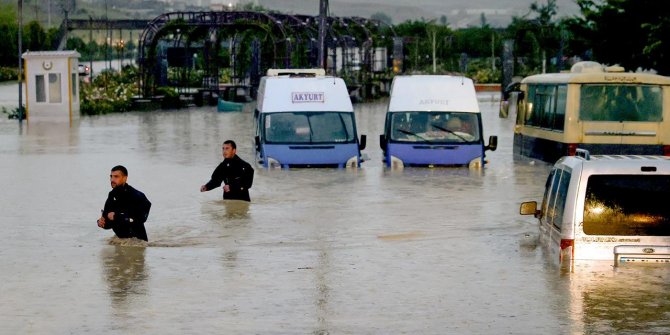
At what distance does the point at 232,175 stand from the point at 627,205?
9642mm

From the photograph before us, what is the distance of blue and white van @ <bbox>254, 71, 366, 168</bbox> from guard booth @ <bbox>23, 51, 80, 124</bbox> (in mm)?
23594

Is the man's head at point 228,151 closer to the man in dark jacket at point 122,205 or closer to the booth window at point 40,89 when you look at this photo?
the man in dark jacket at point 122,205

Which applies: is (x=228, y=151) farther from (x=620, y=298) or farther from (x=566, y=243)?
(x=620, y=298)

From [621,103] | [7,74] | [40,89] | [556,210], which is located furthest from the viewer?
[7,74]

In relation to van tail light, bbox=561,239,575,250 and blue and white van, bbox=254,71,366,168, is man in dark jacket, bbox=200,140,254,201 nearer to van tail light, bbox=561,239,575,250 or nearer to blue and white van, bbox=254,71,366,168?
blue and white van, bbox=254,71,366,168

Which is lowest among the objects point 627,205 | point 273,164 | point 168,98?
point 168,98

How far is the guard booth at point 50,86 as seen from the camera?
55.3m

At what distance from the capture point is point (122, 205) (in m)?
18.1

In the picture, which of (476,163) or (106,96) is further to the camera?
(106,96)

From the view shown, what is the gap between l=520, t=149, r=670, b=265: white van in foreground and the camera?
48.0 ft

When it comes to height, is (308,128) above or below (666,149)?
above

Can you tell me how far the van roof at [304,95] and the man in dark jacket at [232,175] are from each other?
9243 millimetres

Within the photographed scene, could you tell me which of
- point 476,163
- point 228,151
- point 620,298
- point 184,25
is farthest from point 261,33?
point 620,298

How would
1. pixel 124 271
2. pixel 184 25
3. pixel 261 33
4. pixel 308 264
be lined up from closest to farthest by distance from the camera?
pixel 124 271, pixel 308 264, pixel 184 25, pixel 261 33
